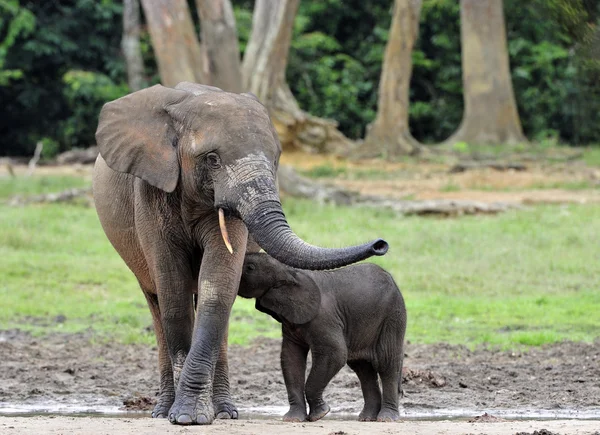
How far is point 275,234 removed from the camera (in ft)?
20.4

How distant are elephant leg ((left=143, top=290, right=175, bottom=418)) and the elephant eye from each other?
1.51m

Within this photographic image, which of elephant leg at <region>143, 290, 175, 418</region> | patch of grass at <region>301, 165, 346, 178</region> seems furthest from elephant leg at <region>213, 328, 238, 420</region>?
patch of grass at <region>301, 165, 346, 178</region>

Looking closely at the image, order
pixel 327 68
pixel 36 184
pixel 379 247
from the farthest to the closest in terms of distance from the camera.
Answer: pixel 327 68 → pixel 36 184 → pixel 379 247

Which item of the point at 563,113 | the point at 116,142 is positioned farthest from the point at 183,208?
the point at 563,113

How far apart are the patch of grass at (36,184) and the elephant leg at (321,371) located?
1394 cm

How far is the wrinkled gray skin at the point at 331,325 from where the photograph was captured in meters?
7.45

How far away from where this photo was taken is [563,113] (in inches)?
1299

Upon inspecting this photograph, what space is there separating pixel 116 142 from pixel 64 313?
5.70 m

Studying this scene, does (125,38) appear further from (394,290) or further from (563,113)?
(394,290)

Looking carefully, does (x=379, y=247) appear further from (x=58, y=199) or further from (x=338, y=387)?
(x=58, y=199)

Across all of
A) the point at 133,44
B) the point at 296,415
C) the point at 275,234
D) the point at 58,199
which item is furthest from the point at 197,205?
the point at 133,44

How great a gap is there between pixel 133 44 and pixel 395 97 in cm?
693

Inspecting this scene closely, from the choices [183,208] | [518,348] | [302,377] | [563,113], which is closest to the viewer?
[183,208]

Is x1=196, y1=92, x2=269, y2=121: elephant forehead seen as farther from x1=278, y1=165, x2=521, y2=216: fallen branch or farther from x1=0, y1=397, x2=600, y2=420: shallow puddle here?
x1=278, y1=165, x2=521, y2=216: fallen branch
